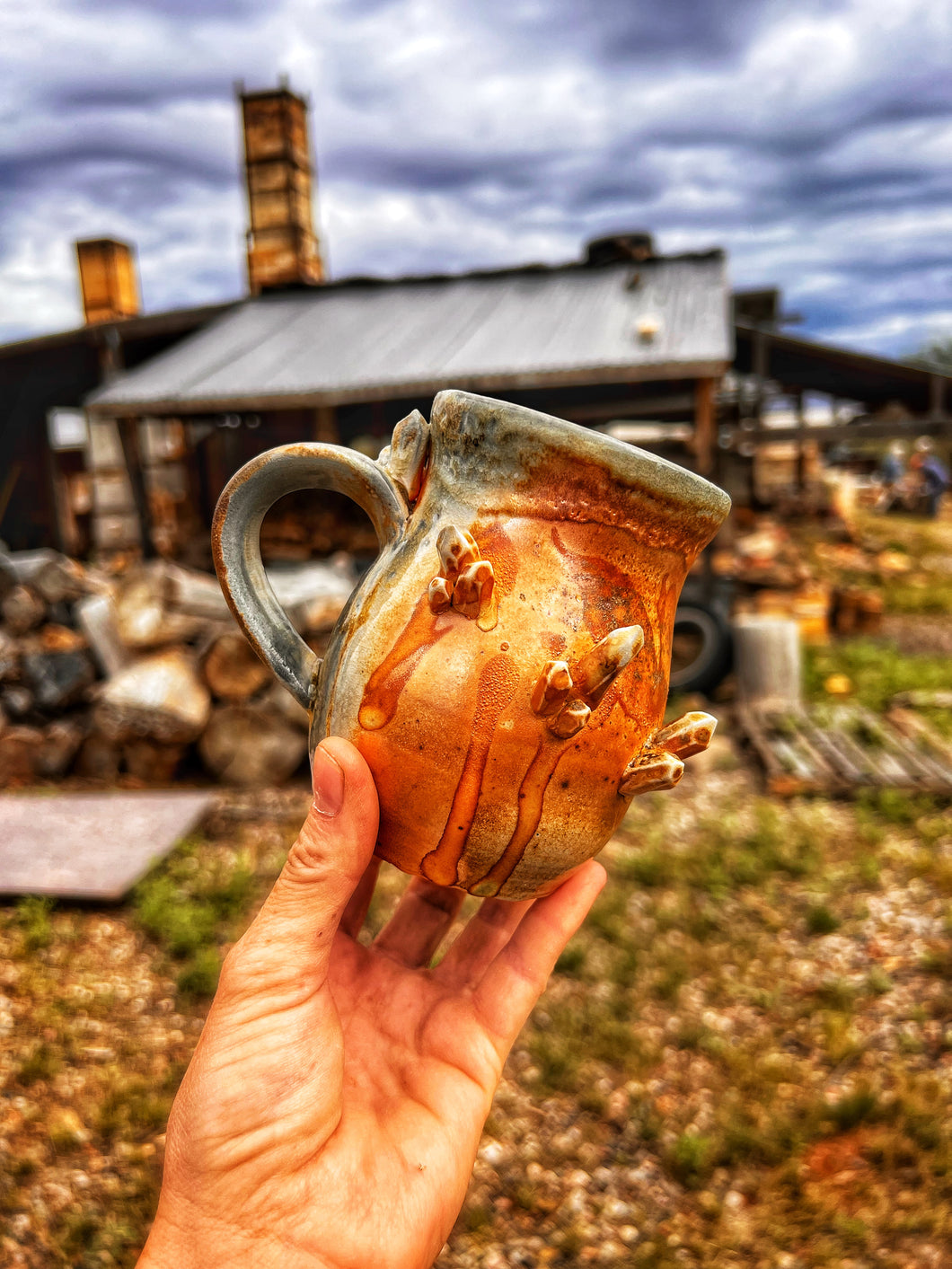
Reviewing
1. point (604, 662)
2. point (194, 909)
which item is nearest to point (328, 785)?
point (604, 662)

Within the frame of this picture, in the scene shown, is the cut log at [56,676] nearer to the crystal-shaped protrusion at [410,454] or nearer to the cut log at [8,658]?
the cut log at [8,658]

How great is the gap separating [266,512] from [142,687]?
405 cm

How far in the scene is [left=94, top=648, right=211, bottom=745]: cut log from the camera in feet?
16.7

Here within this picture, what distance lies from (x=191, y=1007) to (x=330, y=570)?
11.3 ft

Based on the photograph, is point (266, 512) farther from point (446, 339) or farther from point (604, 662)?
point (446, 339)

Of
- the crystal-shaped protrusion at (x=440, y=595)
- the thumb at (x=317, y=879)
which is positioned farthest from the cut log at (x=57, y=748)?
the crystal-shaped protrusion at (x=440, y=595)

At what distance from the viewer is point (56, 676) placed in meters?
5.38

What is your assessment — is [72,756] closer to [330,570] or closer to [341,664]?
[330,570]

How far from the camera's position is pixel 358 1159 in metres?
1.46

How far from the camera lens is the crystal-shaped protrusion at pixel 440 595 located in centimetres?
130

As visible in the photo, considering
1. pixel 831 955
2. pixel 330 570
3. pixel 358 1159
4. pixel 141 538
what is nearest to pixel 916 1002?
pixel 831 955

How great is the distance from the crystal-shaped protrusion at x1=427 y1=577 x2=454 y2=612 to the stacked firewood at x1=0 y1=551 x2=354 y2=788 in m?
3.96

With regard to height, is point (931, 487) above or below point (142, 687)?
below

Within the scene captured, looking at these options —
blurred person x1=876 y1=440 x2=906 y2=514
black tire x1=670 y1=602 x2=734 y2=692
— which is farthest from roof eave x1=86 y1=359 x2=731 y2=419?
blurred person x1=876 y1=440 x2=906 y2=514
